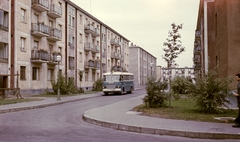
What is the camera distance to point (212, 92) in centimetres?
1274

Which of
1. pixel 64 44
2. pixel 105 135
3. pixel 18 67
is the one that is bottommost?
pixel 105 135

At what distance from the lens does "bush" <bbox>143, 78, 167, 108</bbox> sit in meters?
15.5

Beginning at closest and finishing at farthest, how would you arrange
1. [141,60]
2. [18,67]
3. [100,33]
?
[18,67] → [100,33] → [141,60]

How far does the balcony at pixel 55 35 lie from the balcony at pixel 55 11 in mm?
1875

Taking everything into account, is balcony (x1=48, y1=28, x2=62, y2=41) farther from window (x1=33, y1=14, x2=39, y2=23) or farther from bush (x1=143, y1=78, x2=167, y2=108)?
bush (x1=143, y1=78, x2=167, y2=108)

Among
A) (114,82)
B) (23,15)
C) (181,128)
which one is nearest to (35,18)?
(23,15)

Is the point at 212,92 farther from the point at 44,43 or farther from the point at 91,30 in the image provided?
the point at 91,30

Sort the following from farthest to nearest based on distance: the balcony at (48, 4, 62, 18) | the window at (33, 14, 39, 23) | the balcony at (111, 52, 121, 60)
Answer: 1. the balcony at (111, 52, 121, 60)
2. the balcony at (48, 4, 62, 18)
3. the window at (33, 14, 39, 23)

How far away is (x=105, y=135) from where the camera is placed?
859 centimetres

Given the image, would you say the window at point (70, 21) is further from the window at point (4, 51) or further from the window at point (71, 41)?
the window at point (4, 51)

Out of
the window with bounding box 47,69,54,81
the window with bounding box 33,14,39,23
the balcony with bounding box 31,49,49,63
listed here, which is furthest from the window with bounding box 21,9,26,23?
the window with bounding box 47,69,54,81

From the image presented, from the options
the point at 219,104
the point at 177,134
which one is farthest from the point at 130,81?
the point at 177,134

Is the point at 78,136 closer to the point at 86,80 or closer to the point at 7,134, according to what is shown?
the point at 7,134

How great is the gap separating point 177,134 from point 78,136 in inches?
118
